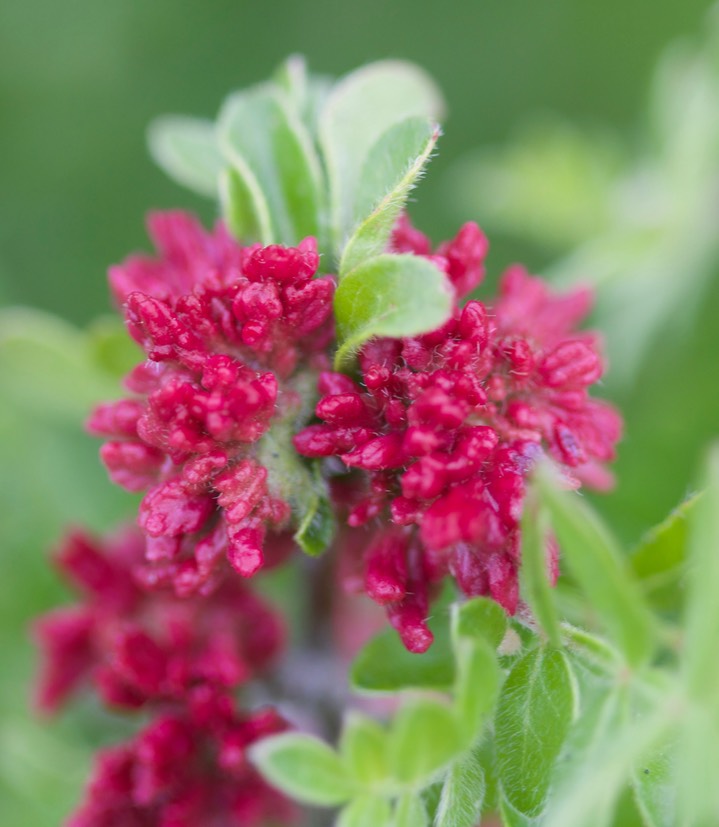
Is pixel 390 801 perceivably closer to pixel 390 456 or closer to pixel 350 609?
pixel 390 456

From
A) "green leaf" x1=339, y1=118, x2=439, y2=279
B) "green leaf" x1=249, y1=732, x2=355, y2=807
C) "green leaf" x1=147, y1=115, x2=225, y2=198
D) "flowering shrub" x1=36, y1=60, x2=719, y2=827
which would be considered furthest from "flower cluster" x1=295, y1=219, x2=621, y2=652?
"green leaf" x1=147, y1=115, x2=225, y2=198

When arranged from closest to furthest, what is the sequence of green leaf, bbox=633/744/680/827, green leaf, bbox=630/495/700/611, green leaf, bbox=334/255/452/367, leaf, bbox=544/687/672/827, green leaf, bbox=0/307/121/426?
leaf, bbox=544/687/672/827, green leaf, bbox=334/255/452/367, green leaf, bbox=633/744/680/827, green leaf, bbox=630/495/700/611, green leaf, bbox=0/307/121/426

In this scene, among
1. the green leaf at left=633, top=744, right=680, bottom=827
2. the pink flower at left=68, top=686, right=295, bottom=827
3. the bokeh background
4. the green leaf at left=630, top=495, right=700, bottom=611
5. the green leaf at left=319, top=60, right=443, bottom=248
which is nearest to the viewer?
the green leaf at left=633, top=744, right=680, bottom=827

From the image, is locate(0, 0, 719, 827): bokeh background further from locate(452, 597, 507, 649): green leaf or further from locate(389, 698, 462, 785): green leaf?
locate(389, 698, 462, 785): green leaf

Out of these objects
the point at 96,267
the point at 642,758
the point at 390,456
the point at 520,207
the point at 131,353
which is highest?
the point at 96,267

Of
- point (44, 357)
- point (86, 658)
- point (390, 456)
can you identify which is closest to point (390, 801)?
point (390, 456)

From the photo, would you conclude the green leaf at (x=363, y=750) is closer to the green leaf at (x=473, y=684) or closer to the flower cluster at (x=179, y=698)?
the green leaf at (x=473, y=684)
